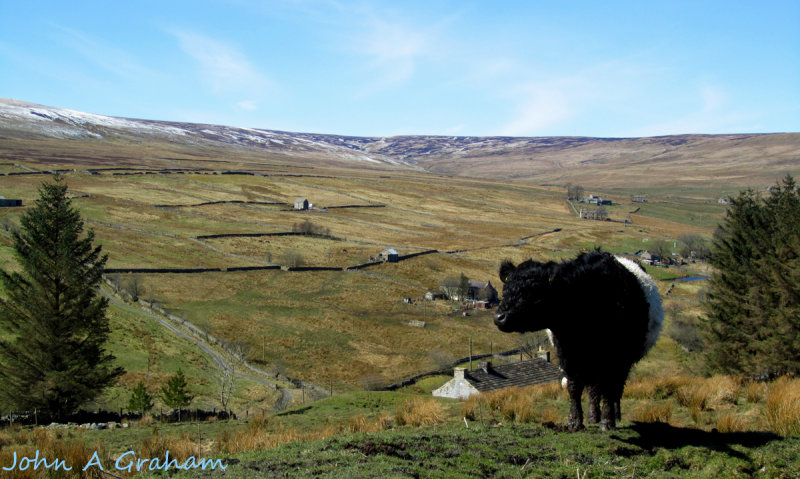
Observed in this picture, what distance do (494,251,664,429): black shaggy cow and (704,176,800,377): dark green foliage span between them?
19.1 meters

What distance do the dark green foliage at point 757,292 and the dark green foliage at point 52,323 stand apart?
34.1 meters

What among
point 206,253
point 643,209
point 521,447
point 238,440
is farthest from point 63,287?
point 643,209

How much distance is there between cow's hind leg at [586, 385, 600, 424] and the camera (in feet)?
32.5

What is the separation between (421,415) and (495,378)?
23.1 m

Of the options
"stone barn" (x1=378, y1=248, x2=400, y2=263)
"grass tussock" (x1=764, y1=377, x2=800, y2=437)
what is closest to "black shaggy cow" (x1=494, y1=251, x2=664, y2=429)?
"grass tussock" (x1=764, y1=377, x2=800, y2=437)

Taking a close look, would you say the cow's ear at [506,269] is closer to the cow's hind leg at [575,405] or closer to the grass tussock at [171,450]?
the cow's hind leg at [575,405]

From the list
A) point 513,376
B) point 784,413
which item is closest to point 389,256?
point 513,376

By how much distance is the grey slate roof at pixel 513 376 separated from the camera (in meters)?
32.3

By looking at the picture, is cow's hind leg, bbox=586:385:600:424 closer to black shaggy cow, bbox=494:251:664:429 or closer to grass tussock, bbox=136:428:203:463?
black shaggy cow, bbox=494:251:664:429

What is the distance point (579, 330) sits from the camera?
9.62m

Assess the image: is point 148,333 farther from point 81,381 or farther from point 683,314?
point 683,314

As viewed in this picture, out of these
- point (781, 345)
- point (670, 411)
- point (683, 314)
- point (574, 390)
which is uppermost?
point (574, 390)

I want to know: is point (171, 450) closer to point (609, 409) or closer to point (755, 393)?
point (609, 409)

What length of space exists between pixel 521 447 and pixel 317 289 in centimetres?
7292
